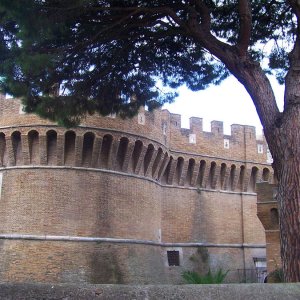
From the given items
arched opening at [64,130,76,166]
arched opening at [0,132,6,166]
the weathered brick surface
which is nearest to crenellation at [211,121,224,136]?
the weathered brick surface

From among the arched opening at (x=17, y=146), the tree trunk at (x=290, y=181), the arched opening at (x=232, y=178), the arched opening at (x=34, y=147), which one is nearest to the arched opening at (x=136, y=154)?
the arched opening at (x=34, y=147)

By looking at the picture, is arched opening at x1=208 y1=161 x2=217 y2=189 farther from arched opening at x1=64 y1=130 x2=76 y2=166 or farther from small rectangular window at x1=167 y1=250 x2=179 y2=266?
arched opening at x1=64 y1=130 x2=76 y2=166

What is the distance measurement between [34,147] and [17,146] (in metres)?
0.57

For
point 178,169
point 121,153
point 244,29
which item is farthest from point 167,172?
point 244,29

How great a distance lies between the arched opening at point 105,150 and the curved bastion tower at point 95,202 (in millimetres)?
32

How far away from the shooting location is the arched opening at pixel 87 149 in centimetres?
1530

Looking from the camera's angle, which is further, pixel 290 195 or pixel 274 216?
pixel 274 216

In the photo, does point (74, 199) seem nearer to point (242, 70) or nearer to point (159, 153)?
point (159, 153)

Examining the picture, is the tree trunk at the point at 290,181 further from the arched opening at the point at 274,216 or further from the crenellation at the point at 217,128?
the crenellation at the point at 217,128

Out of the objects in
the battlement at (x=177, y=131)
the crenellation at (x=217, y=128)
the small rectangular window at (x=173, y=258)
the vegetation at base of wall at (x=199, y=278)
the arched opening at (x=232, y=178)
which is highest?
the crenellation at (x=217, y=128)

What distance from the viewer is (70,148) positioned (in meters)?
15.3

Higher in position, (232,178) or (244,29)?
(244,29)

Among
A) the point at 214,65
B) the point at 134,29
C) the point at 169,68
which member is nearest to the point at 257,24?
the point at 214,65

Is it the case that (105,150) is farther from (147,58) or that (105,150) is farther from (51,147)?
(147,58)
